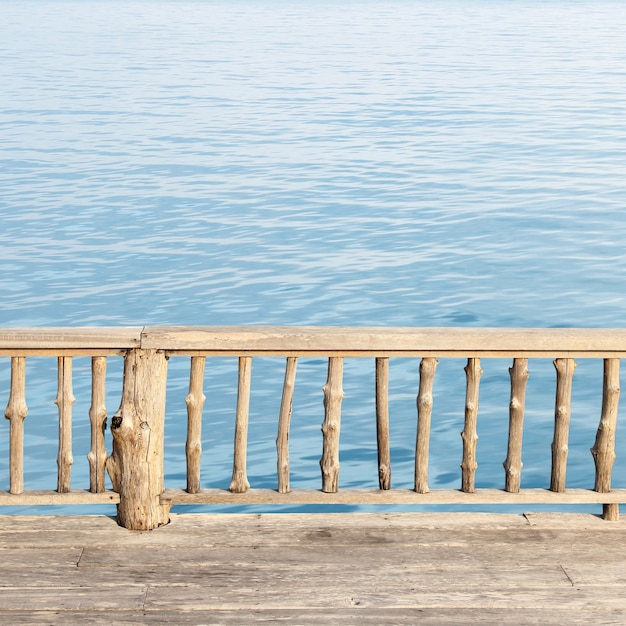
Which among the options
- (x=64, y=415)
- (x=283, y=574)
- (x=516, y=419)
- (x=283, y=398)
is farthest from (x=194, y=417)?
(x=516, y=419)

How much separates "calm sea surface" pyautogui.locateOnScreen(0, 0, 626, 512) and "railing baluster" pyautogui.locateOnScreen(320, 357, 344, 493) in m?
3.83

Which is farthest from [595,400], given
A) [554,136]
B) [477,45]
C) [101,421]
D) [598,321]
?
[477,45]

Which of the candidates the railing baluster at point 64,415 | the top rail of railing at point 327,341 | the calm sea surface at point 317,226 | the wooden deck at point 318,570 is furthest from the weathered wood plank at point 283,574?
the calm sea surface at point 317,226

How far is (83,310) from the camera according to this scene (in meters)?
12.7

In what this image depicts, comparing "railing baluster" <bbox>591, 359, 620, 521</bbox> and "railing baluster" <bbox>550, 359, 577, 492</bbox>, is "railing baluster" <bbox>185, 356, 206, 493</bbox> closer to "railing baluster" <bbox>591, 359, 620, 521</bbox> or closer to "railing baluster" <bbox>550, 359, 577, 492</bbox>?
"railing baluster" <bbox>550, 359, 577, 492</bbox>

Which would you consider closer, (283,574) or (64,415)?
(283,574)

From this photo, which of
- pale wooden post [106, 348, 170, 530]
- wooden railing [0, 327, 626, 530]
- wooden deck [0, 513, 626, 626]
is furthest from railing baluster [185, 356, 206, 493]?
wooden deck [0, 513, 626, 626]

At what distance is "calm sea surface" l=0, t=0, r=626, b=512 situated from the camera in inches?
389

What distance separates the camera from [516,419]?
15.5ft

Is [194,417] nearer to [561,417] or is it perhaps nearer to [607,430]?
[561,417]

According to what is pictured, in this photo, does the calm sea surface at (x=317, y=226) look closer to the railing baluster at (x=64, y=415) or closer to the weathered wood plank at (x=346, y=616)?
the railing baluster at (x=64, y=415)

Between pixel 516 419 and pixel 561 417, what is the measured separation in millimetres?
184

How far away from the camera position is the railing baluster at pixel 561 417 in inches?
182

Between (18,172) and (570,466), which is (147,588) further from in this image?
(18,172)
